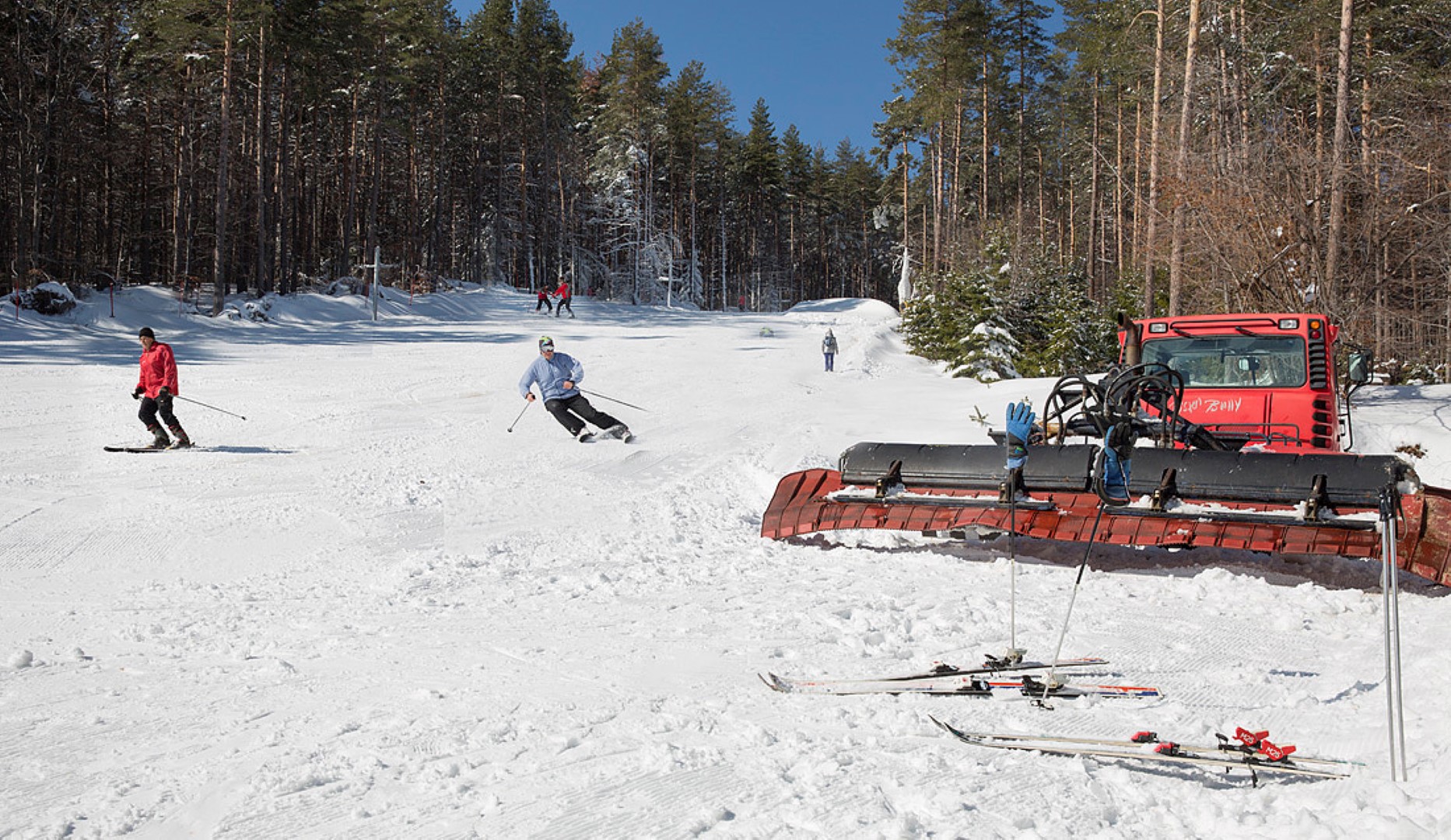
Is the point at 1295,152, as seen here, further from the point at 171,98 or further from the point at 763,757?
the point at 171,98

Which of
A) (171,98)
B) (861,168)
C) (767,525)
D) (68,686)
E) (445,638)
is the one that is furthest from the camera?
(861,168)

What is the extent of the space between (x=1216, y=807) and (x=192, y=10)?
1372 inches

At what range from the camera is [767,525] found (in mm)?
7758

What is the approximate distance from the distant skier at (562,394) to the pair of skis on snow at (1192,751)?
9748 millimetres

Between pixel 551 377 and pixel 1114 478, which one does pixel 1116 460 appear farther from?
pixel 551 377

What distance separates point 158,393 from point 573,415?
17.0 ft

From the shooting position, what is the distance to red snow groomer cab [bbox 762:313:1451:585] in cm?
565

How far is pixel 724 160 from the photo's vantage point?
6588 centimetres

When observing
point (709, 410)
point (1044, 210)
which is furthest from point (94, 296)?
point (1044, 210)

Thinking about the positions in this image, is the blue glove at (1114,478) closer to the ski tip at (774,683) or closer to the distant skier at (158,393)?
the ski tip at (774,683)

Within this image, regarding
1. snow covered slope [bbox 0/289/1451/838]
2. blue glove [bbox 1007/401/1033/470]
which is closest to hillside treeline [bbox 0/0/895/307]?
snow covered slope [bbox 0/289/1451/838]

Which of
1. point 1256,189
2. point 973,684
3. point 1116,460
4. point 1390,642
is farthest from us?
point 1256,189

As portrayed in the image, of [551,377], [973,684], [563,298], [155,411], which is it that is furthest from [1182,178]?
[563,298]

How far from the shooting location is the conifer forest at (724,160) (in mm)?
17438
